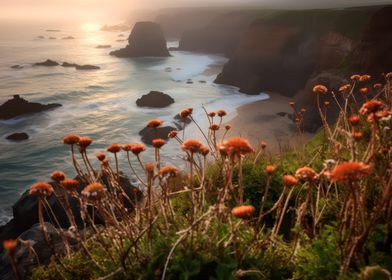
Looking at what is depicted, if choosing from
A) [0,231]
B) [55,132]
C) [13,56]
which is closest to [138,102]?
[55,132]

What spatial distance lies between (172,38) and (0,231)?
116997 millimetres

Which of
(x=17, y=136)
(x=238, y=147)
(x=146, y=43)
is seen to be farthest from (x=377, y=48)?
(x=146, y=43)

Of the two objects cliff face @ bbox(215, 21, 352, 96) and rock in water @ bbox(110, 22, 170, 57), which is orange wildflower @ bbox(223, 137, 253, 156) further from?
rock in water @ bbox(110, 22, 170, 57)

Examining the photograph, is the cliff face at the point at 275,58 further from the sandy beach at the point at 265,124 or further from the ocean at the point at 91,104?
the sandy beach at the point at 265,124

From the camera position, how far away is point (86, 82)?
48031mm

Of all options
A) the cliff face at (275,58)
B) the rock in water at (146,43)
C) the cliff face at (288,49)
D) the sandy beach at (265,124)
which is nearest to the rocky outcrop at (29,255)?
the sandy beach at (265,124)

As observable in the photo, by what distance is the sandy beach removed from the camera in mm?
23094

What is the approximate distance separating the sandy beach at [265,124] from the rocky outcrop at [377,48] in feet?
19.4

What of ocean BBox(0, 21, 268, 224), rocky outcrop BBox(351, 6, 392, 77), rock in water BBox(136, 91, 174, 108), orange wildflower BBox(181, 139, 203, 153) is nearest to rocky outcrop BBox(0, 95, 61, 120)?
ocean BBox(0, 21, 268, 224)

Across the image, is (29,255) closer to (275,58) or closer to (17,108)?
(17,108)

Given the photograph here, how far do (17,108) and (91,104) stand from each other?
749 cm

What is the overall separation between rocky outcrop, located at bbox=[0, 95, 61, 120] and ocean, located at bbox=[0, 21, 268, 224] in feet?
2.24

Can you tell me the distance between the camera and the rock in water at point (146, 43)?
73.7 m

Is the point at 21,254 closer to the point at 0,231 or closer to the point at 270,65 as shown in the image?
the point at 0,231
